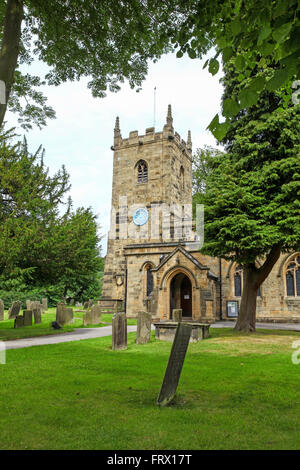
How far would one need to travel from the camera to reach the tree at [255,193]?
12.8 meters

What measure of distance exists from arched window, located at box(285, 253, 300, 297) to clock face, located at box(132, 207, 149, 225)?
14.6m

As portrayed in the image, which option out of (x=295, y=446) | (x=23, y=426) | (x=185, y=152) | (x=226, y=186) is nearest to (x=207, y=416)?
(x=295, y=446)

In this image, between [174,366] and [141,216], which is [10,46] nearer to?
[174,366]

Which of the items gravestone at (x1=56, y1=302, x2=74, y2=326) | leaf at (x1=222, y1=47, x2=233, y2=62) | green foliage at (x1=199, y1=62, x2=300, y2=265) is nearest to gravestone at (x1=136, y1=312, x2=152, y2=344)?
green foliage at (x1=199, y1=62, x2=300, y2=265)

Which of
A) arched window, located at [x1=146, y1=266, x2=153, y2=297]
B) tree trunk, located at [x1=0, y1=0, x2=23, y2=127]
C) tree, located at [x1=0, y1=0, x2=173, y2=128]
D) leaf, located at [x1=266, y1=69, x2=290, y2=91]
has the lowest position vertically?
arched window, located at [x1=146, y1=266, x2=153, y2=297]

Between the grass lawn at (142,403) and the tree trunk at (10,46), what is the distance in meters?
4.33

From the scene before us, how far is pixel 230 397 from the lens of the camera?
17.9ft

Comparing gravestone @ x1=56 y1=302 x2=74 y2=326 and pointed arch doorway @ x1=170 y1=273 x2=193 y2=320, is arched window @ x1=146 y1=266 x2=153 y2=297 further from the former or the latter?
gravestone @ x1=56 y1=302 x2=74 y2=326

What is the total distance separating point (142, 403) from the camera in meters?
5.09

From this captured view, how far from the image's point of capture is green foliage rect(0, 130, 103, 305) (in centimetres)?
1344

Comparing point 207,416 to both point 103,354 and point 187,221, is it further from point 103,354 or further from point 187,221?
point 187,221

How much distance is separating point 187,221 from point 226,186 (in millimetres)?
17574

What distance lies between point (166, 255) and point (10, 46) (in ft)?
63.4

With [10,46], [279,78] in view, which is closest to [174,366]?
[279,78]
